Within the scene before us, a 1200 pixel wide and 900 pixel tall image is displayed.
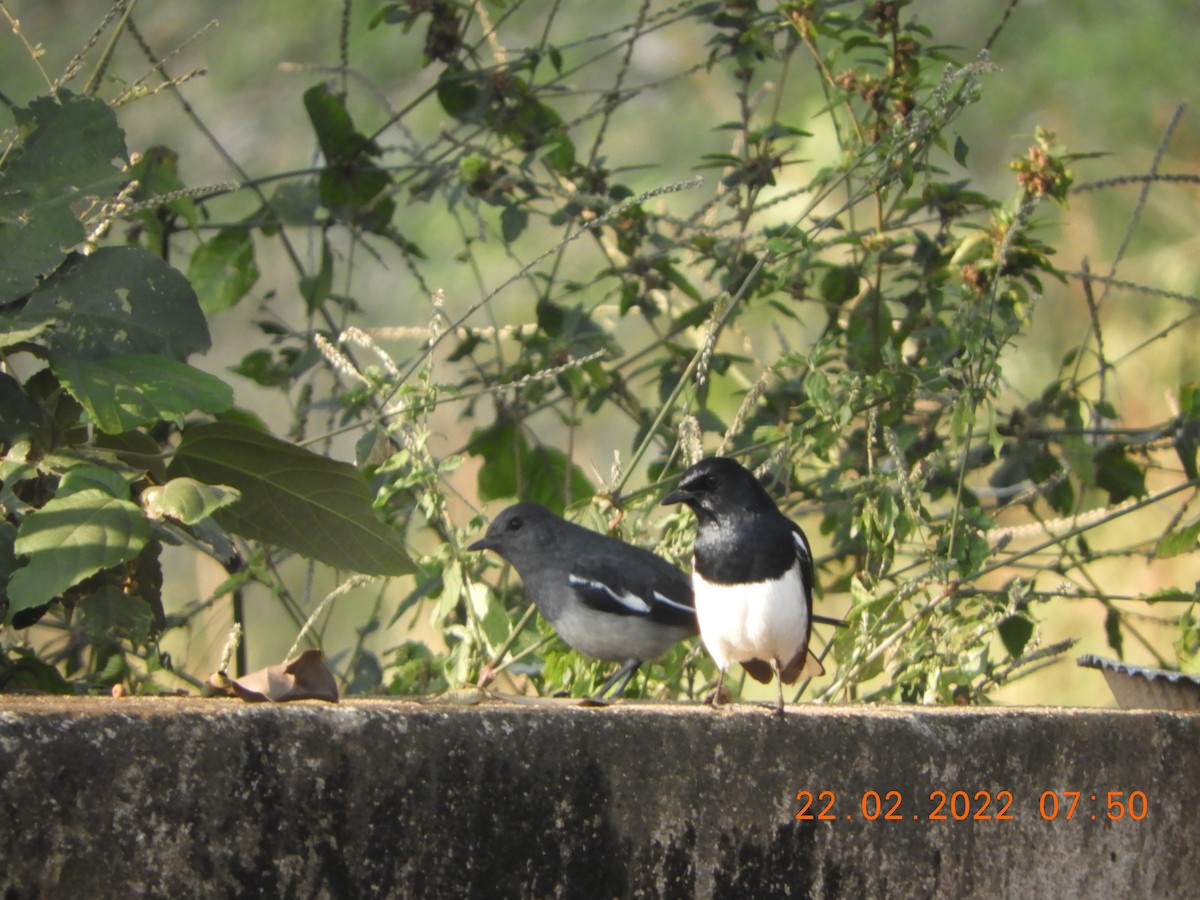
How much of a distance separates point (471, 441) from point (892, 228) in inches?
49.6

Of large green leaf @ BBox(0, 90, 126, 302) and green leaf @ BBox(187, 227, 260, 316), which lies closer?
large green leaf @ BBox(0, 90, 126, 302)

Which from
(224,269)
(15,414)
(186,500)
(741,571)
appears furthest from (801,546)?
(224,269)

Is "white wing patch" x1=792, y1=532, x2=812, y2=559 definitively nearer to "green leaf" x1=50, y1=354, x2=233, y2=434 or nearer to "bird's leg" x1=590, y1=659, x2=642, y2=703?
"bird's leg" x1=590, y1=659, x2=642, y2=703

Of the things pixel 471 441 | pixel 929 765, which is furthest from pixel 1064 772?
pixel 471 441

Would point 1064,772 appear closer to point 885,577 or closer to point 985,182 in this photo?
point 885,577

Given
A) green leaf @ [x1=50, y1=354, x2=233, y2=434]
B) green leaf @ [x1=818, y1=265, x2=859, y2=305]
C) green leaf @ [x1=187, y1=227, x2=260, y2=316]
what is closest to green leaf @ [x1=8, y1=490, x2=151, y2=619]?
green leaf @ [x1=50, y1=354, x2=233, y2=434]

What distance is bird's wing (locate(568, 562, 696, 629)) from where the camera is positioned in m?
3.56

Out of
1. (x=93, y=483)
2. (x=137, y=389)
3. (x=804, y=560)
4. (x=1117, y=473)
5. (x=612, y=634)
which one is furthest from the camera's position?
(x=1117, y=473)

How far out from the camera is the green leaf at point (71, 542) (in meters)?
1.68

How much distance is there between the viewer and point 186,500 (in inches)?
72.5

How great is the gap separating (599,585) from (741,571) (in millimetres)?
827

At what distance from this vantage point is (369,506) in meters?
2.24

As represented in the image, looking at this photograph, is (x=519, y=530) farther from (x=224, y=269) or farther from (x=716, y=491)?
(x=716, y=491)

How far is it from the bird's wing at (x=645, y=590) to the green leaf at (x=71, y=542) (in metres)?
1.84
